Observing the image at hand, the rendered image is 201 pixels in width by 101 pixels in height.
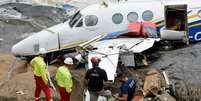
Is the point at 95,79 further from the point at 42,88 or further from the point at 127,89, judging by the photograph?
the point at 42,88

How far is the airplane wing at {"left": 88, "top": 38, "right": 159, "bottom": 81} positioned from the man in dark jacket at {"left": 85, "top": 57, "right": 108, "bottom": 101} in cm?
181

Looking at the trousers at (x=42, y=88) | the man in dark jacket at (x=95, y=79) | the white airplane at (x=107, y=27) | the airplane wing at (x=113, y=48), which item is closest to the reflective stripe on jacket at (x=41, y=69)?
the trousers at (x=42, y=88)

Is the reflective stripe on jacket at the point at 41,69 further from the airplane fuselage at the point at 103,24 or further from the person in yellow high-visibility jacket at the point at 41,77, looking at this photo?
the airplane fuselage at the point at 103,24

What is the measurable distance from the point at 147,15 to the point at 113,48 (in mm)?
2538

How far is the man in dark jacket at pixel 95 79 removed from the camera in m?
14.8

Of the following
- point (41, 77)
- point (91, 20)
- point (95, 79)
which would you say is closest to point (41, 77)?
point (41, 77)

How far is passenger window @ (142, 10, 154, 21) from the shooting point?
2047cm

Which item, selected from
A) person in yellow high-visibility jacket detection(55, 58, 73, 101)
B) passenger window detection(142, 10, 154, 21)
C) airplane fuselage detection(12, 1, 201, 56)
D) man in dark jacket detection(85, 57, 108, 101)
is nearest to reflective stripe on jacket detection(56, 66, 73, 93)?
person in yellow high-visibility jacket detection(55, 58, 73, 101)

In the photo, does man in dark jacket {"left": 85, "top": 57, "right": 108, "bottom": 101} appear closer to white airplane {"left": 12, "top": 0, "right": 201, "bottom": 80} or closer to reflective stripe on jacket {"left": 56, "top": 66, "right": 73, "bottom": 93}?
reflective stripe on jacket {"left": 56, "top": 66, "right": 73, "bottom": 93}

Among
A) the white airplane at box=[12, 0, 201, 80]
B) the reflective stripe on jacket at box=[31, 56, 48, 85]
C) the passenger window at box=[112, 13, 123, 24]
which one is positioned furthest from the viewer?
the passenger window at box=[112, 13, 123, 24]

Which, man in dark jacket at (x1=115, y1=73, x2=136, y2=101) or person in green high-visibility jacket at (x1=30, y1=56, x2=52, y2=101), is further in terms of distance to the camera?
person in green high-visibility jacket at (x1=30, y1=56, x2=52, y2=101)

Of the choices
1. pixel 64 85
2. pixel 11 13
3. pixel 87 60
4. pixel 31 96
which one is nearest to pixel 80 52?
pixel 87 60

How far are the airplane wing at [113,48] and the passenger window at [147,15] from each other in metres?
1.12

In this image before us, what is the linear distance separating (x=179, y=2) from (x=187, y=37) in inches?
58.3
